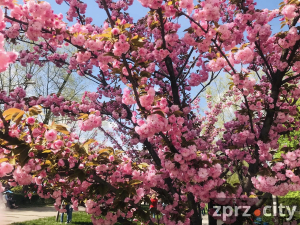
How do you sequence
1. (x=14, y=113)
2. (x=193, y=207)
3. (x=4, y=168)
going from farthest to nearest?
(x=193, y=207) → (x=4, y=168) → (x=14, y=113)

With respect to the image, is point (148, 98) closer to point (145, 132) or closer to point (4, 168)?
point (145, 132)

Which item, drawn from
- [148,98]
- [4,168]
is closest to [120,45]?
[148,98]

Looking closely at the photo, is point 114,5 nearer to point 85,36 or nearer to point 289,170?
point 85,36

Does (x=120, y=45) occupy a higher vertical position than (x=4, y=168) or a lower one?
higher

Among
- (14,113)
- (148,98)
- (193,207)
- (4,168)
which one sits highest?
(148,98)

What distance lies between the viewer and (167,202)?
3461mm

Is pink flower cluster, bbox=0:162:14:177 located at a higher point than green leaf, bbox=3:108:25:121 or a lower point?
lower

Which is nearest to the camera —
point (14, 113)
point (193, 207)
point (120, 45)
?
point (14, 113)

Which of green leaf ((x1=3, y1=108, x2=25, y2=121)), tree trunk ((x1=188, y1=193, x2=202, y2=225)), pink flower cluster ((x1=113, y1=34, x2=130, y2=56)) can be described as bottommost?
tree trunk ((x1=188, y1=193, x2=202, y2=225))

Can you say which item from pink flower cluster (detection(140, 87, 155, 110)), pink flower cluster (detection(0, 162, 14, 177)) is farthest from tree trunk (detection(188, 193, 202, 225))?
pink flower cluster (detection(0, 162, 14, 177))

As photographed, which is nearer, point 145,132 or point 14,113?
point 14,113

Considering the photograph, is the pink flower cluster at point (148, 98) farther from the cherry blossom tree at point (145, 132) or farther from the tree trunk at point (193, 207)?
the tree trunk at point (193, 207)

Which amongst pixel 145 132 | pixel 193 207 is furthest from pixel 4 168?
pixel 193 207

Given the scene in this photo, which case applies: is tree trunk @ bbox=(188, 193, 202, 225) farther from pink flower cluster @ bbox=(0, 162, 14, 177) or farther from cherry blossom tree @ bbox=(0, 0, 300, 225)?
pink flower cluster @ bbox=(0, 162, 14, 177)
